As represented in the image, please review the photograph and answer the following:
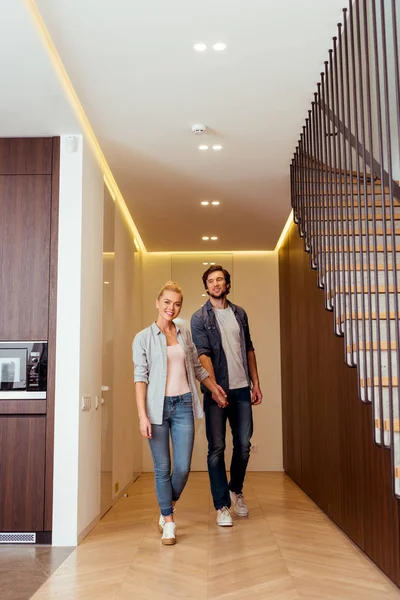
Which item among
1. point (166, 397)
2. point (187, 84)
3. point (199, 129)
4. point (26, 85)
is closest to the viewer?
point (26, 85)

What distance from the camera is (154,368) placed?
11.6ft

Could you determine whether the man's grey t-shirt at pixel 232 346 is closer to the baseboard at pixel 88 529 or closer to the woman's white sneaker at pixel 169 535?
the woman's white sneaker at pixel 169 535

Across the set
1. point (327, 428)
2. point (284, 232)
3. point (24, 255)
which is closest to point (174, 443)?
point (327, 428)

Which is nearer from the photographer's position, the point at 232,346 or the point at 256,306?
the point at 232,346

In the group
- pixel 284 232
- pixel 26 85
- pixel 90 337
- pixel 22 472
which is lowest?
pixel 22 472

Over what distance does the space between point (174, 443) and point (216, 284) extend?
1121mm

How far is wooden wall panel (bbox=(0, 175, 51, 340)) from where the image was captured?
369 cm

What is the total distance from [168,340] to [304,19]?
180 cm

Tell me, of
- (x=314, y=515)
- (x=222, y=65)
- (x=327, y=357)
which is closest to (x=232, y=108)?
(x=222, y=65)

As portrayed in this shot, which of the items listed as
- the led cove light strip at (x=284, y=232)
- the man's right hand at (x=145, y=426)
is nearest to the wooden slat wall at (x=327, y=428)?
the led cove light strip at (x=284, y=232)

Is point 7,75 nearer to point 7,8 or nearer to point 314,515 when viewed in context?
point 7,8

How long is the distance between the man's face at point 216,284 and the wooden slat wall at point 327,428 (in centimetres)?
73

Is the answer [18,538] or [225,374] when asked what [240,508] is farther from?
[18,538]

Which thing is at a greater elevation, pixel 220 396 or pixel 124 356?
pixel 124 356
